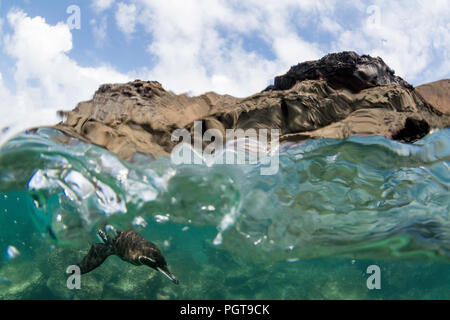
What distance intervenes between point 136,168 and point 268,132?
118 inches

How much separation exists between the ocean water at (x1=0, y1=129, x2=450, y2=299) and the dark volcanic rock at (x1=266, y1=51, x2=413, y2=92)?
135 cm

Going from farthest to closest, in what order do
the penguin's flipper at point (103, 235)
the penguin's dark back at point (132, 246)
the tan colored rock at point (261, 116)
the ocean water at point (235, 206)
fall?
the penguin's flipper at point (103, 235) < the penguin's dark back at point (132, 246) < the ocean water at point (235, 206) < the tan colored rock at point (261, 116)

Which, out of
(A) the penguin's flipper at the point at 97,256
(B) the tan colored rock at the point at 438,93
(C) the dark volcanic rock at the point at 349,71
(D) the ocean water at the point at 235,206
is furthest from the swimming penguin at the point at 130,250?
(B) the tan colored rock at the point at 438,93

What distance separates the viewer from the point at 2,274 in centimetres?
1173

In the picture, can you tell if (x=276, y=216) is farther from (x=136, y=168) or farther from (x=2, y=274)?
(x=2, y=274)

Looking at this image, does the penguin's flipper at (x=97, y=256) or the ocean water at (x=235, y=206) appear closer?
the ocean water at (x=235, y=206)

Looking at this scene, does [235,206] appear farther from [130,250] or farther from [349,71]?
[349,71]

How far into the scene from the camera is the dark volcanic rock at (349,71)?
6.00 meters

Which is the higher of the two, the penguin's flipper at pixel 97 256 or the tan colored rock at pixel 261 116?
the tan colored rock at pixel 261 116

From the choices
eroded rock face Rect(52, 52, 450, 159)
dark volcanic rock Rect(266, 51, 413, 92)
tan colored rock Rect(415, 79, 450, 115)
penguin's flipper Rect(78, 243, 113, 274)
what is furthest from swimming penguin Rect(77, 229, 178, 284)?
tan colored rock Rect(415, 79, 450, 115)

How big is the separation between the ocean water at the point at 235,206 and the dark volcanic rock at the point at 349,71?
1.35m

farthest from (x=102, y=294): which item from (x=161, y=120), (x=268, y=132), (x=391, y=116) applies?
(x=391, y=116)

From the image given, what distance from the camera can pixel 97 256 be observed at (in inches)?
318

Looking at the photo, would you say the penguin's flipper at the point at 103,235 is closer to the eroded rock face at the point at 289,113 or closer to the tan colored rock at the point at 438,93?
the eroded rock face at the point at 289,113
